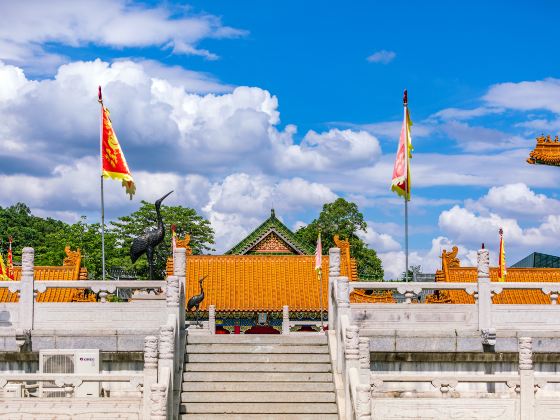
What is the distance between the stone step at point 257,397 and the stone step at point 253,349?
124cm

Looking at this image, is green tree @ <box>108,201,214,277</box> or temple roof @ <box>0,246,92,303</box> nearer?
temple roof @ <box>0,246,92,303</box>

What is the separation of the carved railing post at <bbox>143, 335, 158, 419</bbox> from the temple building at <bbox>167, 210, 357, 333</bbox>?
13986 mm

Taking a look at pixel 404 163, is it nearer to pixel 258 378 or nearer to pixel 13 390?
pixel 258 378

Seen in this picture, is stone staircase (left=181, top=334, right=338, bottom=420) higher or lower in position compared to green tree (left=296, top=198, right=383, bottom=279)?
lower

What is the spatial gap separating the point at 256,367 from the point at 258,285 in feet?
48.7

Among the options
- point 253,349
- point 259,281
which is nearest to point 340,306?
point 253,349

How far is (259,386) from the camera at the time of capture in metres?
16.2

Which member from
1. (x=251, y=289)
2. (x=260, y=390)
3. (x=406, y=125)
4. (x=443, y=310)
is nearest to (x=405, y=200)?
(x=406, y=125)

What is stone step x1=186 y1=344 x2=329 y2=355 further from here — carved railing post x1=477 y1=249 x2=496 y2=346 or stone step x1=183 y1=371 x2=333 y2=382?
carved railing post x1=477 y1=249 x2=496 y2=346

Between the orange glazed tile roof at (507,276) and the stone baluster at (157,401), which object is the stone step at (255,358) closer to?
the stone baluster at (157,401)

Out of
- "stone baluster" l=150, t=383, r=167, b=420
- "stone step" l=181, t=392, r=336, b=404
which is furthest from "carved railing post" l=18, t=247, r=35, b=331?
"stone baluster" l=150, t=383, r=167, b=420

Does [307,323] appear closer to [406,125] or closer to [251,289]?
[251,289]

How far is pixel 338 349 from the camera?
1655 cm

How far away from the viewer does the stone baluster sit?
13.7 metres
